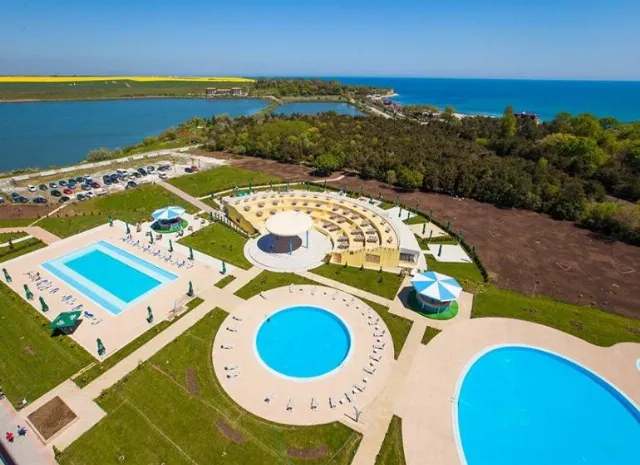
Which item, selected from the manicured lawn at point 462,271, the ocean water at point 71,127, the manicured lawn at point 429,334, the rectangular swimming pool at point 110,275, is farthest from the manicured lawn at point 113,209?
the ocean water at point 71,127

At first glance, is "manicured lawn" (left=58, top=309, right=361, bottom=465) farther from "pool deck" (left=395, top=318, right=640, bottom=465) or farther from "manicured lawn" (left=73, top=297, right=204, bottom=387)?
"pool deck" (left=395, top=318, right=640, bottom=465)

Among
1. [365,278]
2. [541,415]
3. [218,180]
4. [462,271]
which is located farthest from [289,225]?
[218,180]

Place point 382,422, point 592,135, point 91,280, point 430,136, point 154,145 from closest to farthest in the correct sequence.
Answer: point 382,422
point 91,280
point 592,135
point 430,136
point 154,145

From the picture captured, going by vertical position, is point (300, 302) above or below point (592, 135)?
below

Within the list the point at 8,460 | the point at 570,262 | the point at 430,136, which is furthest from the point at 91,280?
the point at 430,136

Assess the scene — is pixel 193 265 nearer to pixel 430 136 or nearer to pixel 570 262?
pixel 570 262

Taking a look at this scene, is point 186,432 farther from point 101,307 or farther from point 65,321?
point 101,307
